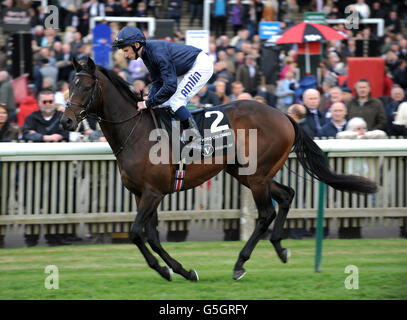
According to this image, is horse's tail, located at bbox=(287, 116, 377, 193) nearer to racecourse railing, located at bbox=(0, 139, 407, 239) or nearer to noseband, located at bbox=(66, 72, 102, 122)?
racecourse railing, located at bbox=(0, 139, 407, 239)

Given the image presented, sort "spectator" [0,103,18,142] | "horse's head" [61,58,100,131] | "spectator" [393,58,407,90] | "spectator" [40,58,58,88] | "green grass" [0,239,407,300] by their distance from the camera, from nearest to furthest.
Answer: "green grass" [0,239,407,300] < "horse's head" [61,58,100,131] < "spectator" [0,103,18,142] < "spectator" [40,58,58,88] < "spectator" [393,58,407,90]

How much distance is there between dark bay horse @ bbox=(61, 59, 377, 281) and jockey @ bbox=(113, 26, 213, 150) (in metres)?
0.24

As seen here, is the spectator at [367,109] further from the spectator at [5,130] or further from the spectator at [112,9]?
the spectator at [112,9]

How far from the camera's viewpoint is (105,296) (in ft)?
18.7

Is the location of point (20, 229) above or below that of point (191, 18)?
below

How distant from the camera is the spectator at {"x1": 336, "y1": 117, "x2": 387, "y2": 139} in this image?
8.73 meters

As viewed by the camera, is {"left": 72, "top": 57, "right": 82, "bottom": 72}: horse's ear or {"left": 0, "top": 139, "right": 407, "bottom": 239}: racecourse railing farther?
{"left": 0, "top": 139, "right": 407, "bottom": 239}: racecourse railing

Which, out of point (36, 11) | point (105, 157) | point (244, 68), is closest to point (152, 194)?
point (105, 157)

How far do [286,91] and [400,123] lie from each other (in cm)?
285

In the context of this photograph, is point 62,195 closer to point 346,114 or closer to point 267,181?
point 267,181

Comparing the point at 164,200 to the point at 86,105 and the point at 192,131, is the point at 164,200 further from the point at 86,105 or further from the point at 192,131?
the point at 86,105

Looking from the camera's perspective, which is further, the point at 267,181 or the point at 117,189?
the point at 117,189

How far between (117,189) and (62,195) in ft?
2.00
